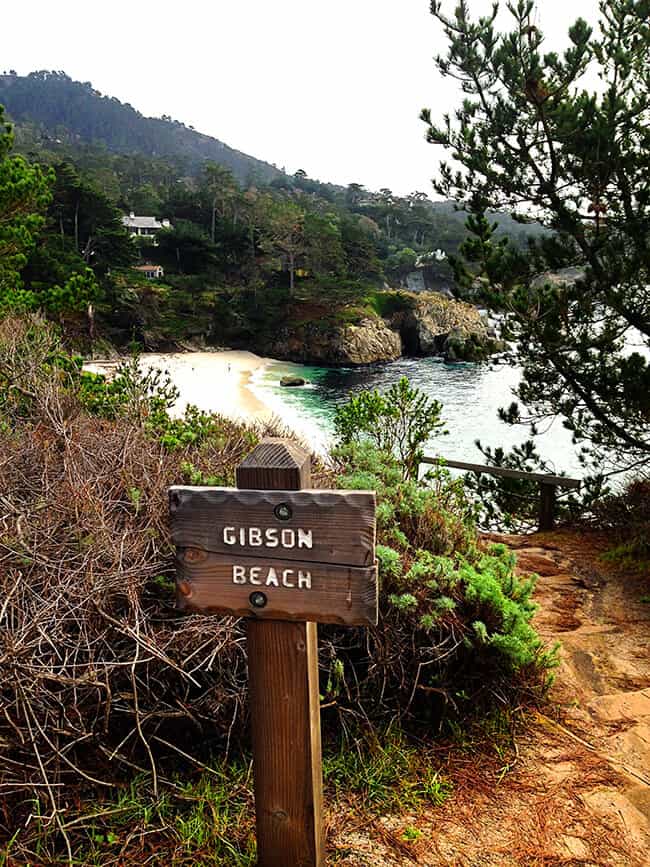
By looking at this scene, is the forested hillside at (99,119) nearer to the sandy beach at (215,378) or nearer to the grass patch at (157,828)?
the sandy beach at (215,378)

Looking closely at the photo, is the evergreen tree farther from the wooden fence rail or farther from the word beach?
the word beach

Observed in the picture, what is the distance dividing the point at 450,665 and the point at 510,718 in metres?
0.32

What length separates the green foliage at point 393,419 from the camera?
5.67 m

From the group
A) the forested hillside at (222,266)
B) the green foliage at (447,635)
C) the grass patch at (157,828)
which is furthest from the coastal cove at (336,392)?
the grass patch at (157,828)

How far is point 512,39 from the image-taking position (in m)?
5.49

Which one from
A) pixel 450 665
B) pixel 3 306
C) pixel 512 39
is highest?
pixel 512 39

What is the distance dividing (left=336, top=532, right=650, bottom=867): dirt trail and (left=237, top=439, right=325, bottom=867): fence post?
388 millimetres

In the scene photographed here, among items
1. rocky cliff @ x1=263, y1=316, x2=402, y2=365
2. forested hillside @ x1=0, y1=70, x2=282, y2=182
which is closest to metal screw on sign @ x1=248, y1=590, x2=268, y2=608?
rocky cliff @ x1=263, y1=316, x2=402, y2=365

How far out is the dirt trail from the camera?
212 centimetres

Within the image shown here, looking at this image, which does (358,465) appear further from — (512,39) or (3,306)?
(3,306)

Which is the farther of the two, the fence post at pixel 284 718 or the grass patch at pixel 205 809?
the grass patch at pixel 205 809

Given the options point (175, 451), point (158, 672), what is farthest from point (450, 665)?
point (175, 451)

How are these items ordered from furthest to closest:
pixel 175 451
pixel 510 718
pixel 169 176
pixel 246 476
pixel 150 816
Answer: pixel 169 176 → pixel 175 451 → pixel 510 718 → pixel 150 816 → pixel 246 476

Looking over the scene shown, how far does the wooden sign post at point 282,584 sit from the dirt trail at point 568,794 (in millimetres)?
512
